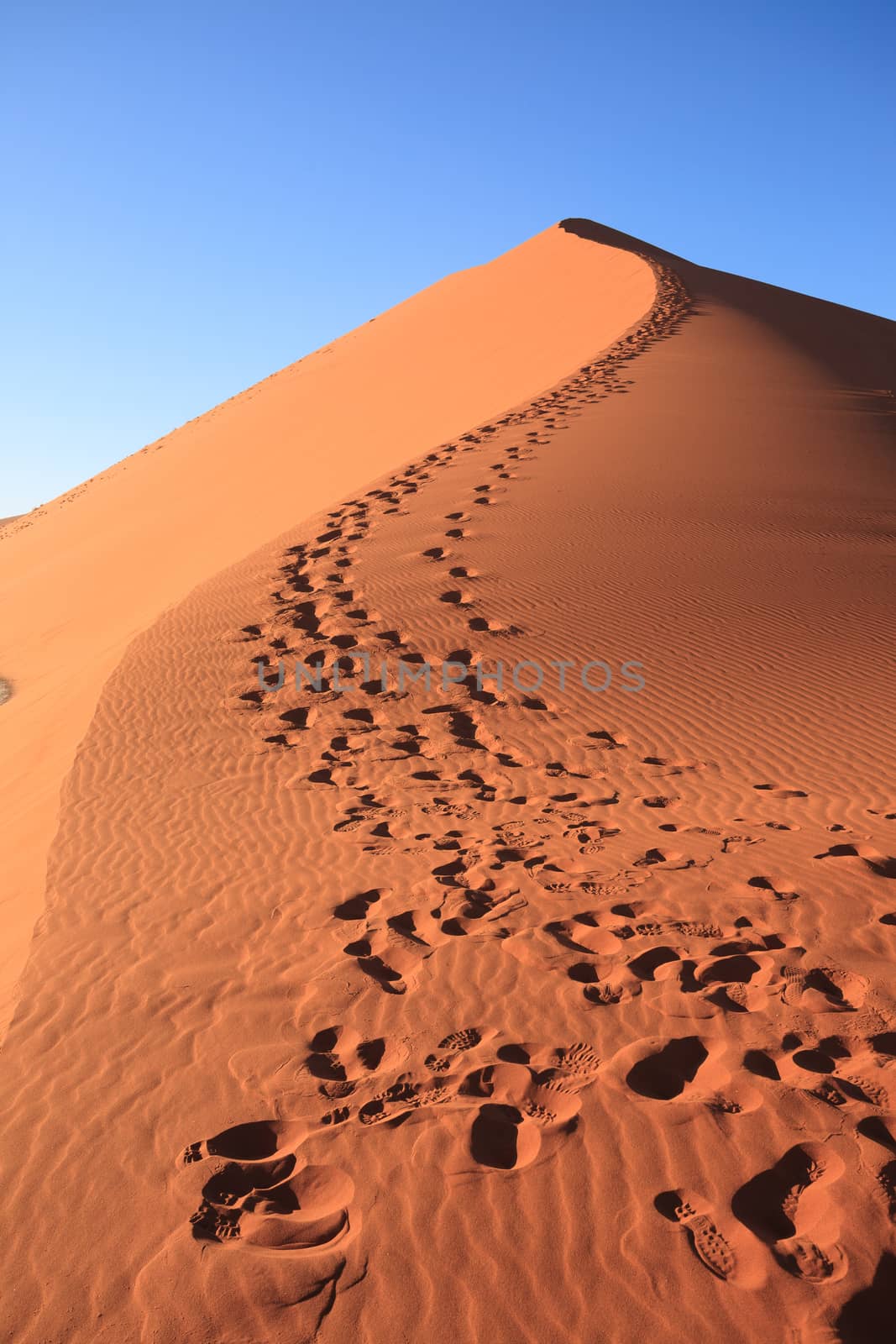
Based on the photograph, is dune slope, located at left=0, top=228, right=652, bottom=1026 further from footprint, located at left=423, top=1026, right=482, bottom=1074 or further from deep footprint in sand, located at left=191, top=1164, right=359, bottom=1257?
footprint, located at left=423, top=1026, right=482, bottom=1074

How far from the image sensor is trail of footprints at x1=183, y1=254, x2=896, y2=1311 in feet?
10.5

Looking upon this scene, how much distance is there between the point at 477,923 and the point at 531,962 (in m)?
0.50

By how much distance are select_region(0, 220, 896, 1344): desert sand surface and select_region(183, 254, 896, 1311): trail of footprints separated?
0.06 ft

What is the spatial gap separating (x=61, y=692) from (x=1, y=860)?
13.5ft

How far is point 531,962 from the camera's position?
15.0 ft

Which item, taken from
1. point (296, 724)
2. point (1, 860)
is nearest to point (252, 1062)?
point (1, 860)

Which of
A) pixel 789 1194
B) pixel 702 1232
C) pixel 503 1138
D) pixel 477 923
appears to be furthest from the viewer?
pixel 477 923

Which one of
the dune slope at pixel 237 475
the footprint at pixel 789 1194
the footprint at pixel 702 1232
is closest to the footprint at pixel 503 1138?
the footprint at pixel 702 1232

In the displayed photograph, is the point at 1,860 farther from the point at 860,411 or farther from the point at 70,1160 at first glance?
the point at 860,411

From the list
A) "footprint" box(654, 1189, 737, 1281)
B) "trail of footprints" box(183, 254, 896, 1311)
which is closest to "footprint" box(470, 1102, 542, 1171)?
"trail of footprints" box(183, 254, 896, 1311)

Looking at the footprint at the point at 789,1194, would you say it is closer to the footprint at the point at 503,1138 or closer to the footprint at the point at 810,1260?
the footprint at the point at 810,1260

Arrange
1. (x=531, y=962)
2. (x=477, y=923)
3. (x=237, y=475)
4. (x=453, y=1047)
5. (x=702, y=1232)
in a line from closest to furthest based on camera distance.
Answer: (x=702, y=1232) → (x=453, y=1047) → (x=531, y=962) → (x=477, y=923) → (x=237, y=475)

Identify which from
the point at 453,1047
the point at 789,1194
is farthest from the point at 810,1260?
the point at 453,1047

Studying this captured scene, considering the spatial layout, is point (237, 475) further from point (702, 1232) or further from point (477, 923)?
point (702, 1232)
